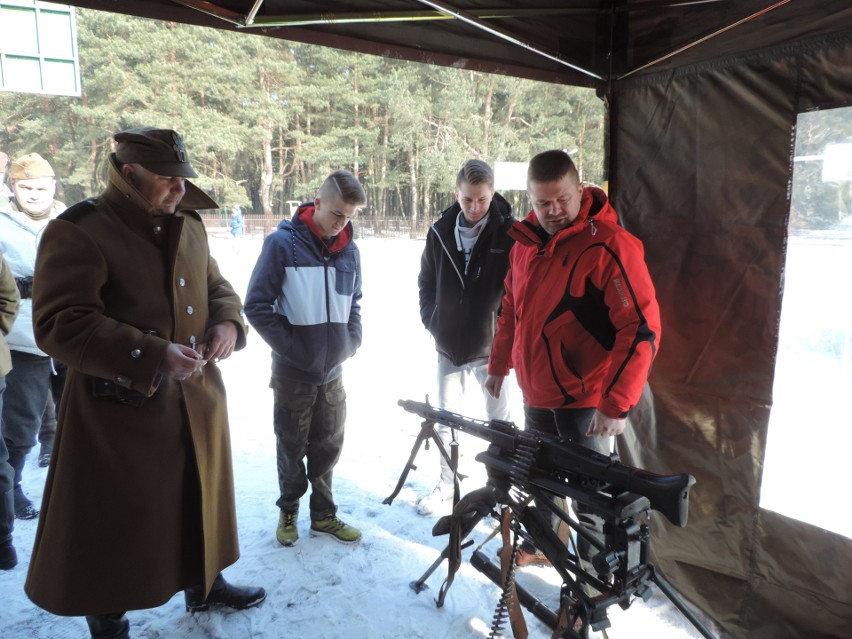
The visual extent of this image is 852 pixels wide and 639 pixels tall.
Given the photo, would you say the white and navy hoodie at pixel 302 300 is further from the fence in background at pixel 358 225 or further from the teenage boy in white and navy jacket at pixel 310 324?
the fence in background at pixel 358 225

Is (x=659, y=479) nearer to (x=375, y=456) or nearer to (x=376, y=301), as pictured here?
(x=375, y=456)

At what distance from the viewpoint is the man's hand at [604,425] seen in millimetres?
1978

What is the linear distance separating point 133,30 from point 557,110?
2015 cm

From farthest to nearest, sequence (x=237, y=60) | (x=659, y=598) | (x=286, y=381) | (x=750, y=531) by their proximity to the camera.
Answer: (x=237, y=60) < (x=286, y=381) < (x=659, y=598) < (x=750, y=531)

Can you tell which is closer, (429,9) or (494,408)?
(429,9)

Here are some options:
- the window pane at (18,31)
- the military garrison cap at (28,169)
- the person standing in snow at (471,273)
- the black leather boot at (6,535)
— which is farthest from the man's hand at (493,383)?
the window pane at (18,31)

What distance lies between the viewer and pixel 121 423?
1779 millimetres

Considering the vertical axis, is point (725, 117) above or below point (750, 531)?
above

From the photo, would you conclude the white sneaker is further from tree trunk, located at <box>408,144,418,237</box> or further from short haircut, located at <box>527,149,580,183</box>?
tree trunk, located at <box>408,144,418,237</box>

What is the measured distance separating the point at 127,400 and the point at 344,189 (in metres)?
1.29

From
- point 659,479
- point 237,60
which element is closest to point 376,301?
point 659,479

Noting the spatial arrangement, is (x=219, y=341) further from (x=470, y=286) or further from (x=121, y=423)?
(x=470, y=286)

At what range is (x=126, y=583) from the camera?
180 centimetres

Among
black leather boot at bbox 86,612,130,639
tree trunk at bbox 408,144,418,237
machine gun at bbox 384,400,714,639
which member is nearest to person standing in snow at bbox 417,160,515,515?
machine gun at bbox 384,400,714,639
